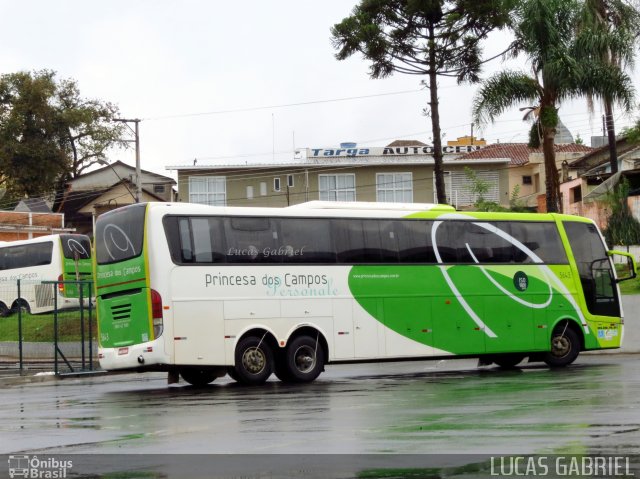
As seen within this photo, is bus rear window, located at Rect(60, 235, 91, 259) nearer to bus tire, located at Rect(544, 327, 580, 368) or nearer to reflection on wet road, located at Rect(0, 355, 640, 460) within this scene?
reflection on wet road, located at Rect(0, 355, 640, 460)

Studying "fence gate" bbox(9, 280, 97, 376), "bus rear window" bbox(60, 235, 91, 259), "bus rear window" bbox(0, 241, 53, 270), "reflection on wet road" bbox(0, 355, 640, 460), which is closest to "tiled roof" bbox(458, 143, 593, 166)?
"bus rear window" bbox(60, 235, 91, 259)

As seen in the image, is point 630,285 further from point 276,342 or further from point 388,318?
point 276,342

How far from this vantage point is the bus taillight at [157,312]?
2108 centimetres

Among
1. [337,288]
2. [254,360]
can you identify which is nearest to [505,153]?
[337,288]

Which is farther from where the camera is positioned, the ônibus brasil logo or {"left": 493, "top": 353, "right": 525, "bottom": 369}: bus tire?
{"left": 493, "top": 353, "right": 525, "bottom": 369}: bus tire

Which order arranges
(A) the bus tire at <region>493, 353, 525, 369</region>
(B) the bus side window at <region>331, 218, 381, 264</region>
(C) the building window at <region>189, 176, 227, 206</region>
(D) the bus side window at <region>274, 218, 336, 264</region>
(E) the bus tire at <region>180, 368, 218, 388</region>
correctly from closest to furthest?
(D) the bus side window at <region>274, 218, 336, 264</region> < (E) the bus tire at <region>180, 368, 218, 388</region> < (B) the bus side window at <region>331, 218, 381, 264</region> < (A) the bus tire at <region>493, 353, 525, 369</region> < (C) the building window at <region>189, 176, 227, 206</region>

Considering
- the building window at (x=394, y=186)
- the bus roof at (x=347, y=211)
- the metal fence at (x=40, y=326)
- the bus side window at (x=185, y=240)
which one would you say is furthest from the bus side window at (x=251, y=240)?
the building window at (x=394, y=186)

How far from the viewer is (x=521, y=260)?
25578 mm

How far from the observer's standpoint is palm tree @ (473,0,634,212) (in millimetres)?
37156

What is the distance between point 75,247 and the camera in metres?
48.9

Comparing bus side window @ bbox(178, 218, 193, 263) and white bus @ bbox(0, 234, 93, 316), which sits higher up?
white bus @ bbox(0, 234, 93, 316)

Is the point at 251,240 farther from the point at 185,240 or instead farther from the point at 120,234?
the point at 120,234

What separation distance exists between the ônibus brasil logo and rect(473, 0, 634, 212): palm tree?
29.4 metres

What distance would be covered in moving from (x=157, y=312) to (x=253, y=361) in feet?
7.04
